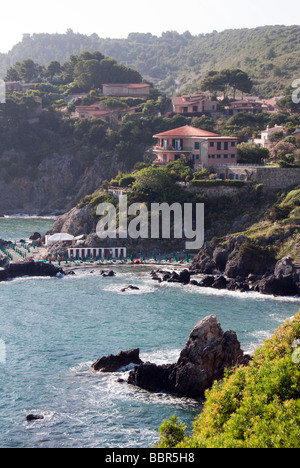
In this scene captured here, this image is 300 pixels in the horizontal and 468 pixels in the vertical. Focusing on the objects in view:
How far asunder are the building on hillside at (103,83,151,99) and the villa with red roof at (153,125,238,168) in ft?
167

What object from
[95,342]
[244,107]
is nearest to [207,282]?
[95,342]

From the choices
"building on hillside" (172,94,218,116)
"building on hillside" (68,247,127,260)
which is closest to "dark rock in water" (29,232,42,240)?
"building on hillside" (68,247,127,260)

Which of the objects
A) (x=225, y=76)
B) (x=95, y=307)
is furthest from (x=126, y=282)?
(x=225, y=76)

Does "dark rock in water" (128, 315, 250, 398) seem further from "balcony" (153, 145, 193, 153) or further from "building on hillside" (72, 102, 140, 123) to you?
"building on hillside" (72, 102, 140, 123)

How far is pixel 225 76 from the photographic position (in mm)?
129625

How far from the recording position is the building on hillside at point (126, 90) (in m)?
146

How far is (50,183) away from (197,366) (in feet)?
302

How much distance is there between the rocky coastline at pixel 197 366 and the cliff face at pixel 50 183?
3318 inches

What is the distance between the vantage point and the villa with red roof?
8956 cm

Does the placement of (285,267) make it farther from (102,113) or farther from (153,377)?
(102,113)

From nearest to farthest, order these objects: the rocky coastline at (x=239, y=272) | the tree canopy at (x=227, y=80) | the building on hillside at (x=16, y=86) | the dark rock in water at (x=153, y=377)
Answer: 1. the dark rock in water at (x=153, y=377)
2. the rocky coastline at (x=239, y=272)
3. the tree canopy at (x=227, y=80)
4. the building on hillside at (x=16, y=86)

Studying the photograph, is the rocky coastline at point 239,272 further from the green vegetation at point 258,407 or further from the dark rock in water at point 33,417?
the green vegetation at point 258,407

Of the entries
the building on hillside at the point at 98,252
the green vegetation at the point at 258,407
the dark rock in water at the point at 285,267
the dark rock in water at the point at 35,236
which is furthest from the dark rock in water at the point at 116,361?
the dark rock in water at the point at 35,236

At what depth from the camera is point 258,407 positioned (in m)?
24.1
